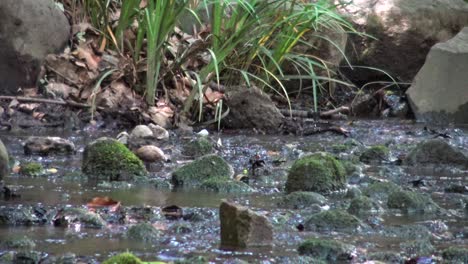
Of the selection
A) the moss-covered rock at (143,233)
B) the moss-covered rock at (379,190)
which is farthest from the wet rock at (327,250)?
the moss-covered rock at (379,190)

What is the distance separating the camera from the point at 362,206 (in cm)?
341

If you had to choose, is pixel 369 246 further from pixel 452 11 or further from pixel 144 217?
pixel 452 11

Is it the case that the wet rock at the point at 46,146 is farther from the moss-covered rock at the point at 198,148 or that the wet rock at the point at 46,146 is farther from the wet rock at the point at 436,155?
the wet rock at the point at 436,155

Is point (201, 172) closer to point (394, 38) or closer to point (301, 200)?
point (301, 200)

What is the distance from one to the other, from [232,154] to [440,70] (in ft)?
10.5

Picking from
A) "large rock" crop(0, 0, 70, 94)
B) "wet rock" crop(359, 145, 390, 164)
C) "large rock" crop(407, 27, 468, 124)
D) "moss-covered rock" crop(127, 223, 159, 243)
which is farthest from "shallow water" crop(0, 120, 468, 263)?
"large rock" crop(407, 27, 468, 124)

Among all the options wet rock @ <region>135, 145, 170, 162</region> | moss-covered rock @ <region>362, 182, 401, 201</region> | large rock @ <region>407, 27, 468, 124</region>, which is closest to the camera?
moss-covered rock @ <region>362, 182, 401, 201</region>

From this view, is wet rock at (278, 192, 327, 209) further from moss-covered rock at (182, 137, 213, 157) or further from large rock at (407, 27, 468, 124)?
large rock at (407, 27, 468, 124)

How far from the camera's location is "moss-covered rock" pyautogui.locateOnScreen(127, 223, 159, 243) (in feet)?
9.22

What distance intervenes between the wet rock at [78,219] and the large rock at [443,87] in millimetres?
5060

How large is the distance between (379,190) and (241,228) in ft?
3.98

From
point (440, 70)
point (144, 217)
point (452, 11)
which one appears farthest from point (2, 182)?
point (452, 11)

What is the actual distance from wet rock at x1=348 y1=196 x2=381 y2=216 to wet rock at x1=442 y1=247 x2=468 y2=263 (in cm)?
72

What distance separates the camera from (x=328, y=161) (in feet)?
13.2
